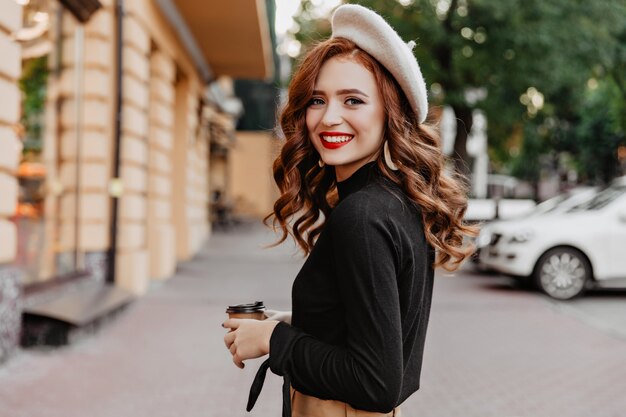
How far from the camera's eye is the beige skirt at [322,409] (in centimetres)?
172

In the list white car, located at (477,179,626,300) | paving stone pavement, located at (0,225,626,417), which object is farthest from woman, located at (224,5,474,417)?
white car, located at (477,179,626,300)

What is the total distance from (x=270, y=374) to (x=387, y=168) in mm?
4613

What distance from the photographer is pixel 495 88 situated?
60.4 ft

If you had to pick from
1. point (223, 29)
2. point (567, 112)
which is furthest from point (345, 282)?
point (567, 112)

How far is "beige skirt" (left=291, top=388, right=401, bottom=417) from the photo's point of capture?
1.72 meters

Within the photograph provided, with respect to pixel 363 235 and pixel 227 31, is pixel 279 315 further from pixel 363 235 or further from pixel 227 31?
pixel 227 31

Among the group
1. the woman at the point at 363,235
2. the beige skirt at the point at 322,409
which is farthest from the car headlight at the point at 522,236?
the beige skirt at the point at 322,409

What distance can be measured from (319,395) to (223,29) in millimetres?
13389

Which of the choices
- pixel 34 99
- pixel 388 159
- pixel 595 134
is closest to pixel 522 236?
pixel 34 99

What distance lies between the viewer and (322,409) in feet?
5.77

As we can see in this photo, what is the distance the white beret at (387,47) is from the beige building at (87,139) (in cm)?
490

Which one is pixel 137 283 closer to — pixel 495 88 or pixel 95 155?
pixel 95 155

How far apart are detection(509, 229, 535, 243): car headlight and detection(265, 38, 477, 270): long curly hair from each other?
905 centimetres

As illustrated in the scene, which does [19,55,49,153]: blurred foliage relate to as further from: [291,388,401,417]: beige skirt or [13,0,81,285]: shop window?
[291,388,401,417]: beige skirt
